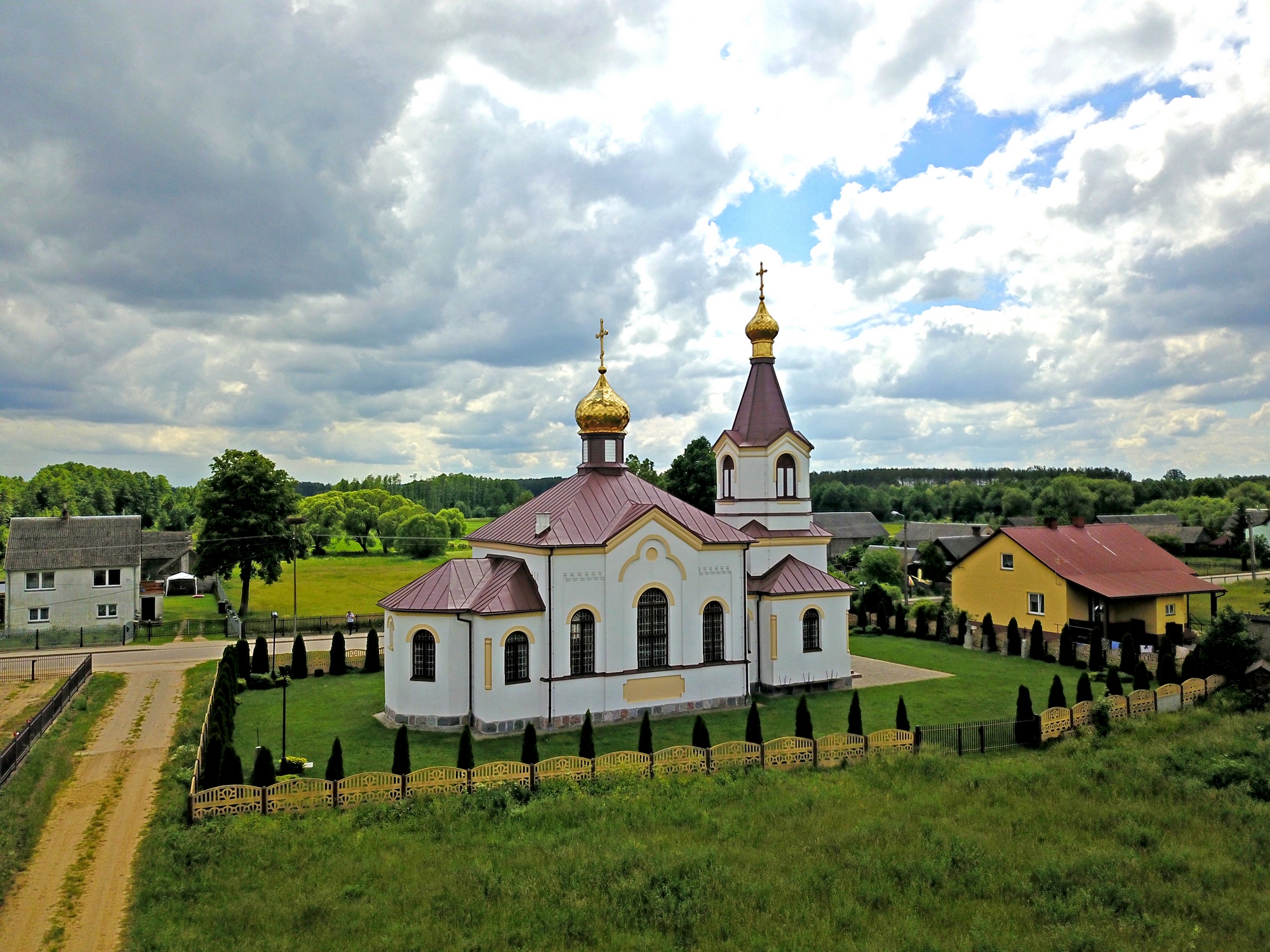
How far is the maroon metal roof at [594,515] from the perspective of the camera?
2478 centimetres

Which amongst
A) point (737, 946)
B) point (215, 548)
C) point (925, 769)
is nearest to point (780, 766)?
point (925, 769)

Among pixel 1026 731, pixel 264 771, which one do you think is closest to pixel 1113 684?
pixel 1026 731

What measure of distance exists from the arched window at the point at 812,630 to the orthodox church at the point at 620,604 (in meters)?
0.05

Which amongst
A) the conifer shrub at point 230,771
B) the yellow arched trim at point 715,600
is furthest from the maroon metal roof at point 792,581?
the conifer shrub at point 230,771

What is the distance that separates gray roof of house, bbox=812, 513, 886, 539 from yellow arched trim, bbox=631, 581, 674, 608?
53.0m

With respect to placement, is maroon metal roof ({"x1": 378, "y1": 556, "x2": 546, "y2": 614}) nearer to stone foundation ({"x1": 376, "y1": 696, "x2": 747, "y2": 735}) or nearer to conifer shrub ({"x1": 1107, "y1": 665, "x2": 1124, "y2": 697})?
stone foundation ({"x1": 376, "y1": 696, "x2": 747, "y2": 735})

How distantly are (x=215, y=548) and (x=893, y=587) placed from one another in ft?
116

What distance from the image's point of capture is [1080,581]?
34750 millimetres

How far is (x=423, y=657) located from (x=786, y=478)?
46.7ft

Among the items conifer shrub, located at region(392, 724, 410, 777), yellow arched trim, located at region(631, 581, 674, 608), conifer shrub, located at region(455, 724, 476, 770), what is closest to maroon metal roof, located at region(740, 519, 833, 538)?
yellow arched trim, located at region(631, 581, 674, 608)

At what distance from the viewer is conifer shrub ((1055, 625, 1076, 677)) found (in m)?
32.7

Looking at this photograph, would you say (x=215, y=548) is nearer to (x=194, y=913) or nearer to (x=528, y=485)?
(x=194, y=913)

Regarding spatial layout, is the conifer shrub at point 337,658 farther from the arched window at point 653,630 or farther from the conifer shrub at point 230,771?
the conifer shrub at point 230,771

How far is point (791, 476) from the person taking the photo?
30.8 metres
